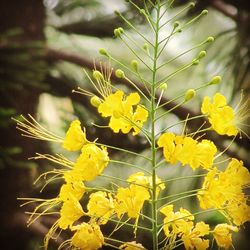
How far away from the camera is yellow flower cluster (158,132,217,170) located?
0.47 meters

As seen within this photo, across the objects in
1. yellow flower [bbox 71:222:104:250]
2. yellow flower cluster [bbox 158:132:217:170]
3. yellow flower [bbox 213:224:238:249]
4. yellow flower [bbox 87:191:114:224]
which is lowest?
yellow flower [bbox 213:224:238:249]

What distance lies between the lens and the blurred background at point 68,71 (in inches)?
34.6

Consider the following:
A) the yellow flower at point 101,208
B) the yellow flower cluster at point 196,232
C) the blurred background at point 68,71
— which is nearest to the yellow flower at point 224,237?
the yellow flower cluster at point 196,232

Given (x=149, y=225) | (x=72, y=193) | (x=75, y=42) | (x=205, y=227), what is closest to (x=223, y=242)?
(x=205, y=227)

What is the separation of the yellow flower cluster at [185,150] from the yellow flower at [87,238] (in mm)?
97

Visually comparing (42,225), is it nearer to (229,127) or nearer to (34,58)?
(34,58)

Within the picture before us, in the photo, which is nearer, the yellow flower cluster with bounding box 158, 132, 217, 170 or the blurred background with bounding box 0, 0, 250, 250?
the yellow flower cluster with bounding box 158, 132, 217, 170

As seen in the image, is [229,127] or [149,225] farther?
[149,225]

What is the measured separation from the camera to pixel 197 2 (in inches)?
37.8

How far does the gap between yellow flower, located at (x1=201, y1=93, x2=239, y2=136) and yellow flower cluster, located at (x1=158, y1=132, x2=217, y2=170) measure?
1.1 inches

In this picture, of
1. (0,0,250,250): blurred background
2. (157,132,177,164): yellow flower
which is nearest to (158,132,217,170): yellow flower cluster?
(157,132,177,164): yellow flower

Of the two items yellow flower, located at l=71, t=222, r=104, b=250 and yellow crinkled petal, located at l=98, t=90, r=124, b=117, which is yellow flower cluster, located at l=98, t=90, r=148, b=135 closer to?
yellow crinkled petal, located at l=98, t=90, r=124, b=117

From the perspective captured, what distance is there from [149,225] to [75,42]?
0.46 metres

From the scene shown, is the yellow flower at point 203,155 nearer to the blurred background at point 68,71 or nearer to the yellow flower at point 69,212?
the yellow flower at point 69,212
